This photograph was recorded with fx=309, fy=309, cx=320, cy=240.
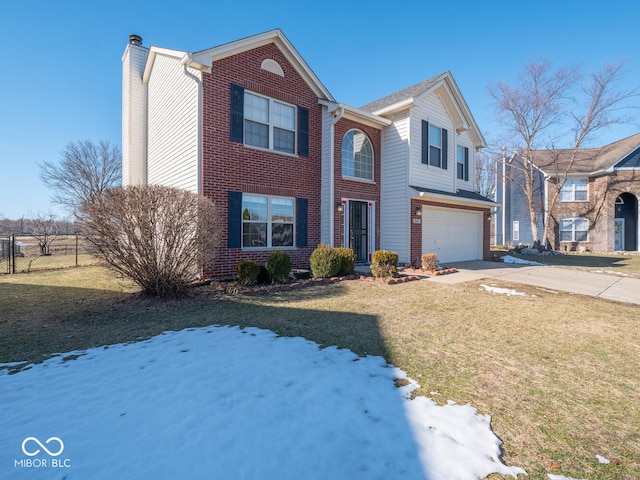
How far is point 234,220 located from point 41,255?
44.4 ft

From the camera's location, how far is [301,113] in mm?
10062

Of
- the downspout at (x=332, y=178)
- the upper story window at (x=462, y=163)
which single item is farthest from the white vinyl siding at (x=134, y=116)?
the upper story window at (x=462, y=163)

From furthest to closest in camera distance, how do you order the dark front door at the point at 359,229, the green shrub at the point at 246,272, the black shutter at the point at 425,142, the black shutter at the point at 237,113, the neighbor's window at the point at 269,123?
the black shutter at the point at 425,142 → the dark front door at the point at 359,229 → the neighbor's window at the point at 269,123 → the black shutter at the point at 237,113 → the green shrub at the point at 246,272

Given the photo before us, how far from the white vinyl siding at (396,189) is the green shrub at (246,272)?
18.9 feet

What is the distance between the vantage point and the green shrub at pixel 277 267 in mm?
8094

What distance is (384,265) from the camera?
8.75 metres

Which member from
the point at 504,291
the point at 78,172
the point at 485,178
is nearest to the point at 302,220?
the point at 504,291

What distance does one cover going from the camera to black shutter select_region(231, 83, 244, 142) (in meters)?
8.60

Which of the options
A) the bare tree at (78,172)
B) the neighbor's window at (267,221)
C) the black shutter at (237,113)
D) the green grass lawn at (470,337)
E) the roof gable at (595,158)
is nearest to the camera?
the green grass lawn at (470,337)

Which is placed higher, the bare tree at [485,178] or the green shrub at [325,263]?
the bare tree at [485,178]

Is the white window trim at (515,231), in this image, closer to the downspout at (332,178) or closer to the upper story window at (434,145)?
the upper story window at (434,145)

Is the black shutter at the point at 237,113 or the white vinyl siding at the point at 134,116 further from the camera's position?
the white vinyl siding at the point at 134,116

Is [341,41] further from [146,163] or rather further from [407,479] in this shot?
[407,479]

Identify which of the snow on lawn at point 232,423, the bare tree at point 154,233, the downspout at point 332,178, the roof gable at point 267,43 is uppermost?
the roof gable at point 267,43
